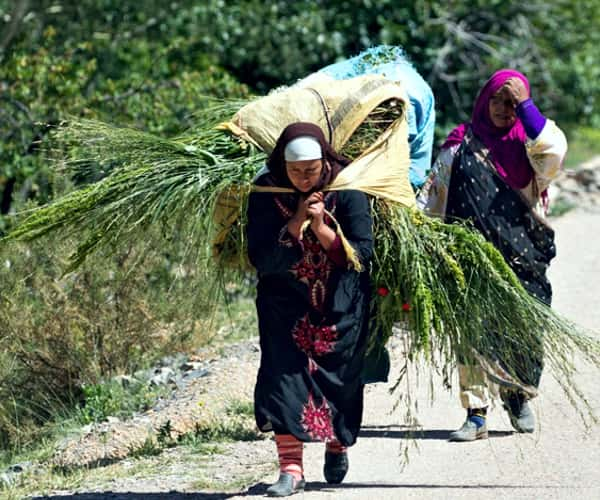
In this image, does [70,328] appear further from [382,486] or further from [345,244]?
[345,244]

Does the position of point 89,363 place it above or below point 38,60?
below

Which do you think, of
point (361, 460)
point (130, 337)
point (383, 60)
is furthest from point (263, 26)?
point (361, 460)

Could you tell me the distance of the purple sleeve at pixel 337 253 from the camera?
475cm

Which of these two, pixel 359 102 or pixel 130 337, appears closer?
pixel 359 102

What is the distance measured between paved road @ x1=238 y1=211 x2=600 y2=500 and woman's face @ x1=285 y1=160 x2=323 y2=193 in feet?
3.60

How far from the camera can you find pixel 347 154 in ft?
16.5

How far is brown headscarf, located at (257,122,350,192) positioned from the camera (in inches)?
184

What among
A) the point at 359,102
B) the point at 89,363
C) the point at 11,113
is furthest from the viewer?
the point at 11,113

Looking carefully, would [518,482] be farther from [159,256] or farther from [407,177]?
[159,256]

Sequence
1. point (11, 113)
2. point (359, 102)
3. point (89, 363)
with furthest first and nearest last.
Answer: point (11, 113) → point (89, 363) → point (359, 102)

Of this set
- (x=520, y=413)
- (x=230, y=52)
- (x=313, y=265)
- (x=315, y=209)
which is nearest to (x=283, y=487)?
(x=313, y=265)

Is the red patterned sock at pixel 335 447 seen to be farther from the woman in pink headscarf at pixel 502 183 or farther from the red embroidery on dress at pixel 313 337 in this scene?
the woman in pink headscarf at pixel 502 183

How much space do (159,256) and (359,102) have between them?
86.3 inches

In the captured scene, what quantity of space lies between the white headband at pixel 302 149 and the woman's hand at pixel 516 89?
139cm
